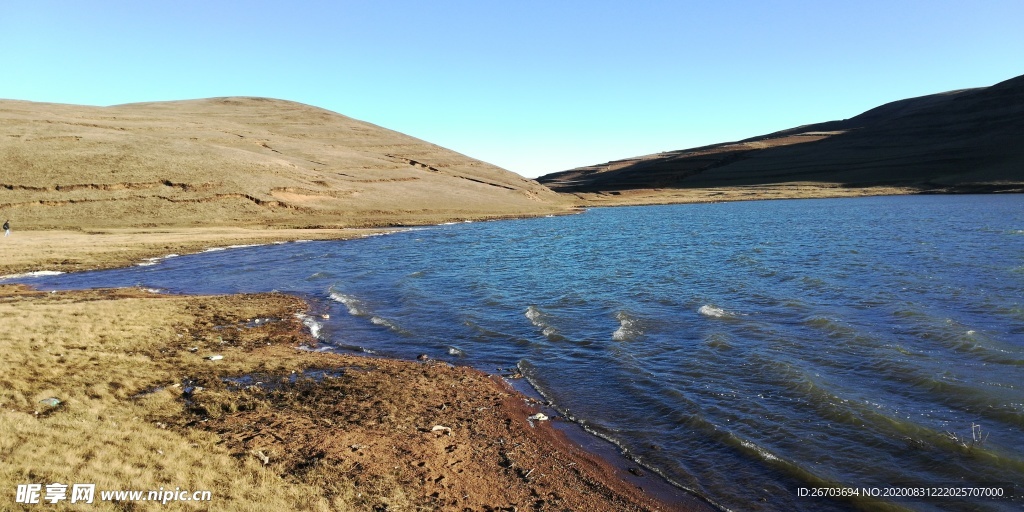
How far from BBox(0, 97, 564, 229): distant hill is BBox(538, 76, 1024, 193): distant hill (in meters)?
68.5

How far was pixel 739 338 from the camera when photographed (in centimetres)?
1956

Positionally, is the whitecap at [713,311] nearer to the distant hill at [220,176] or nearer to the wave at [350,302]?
the wave at [350,302]

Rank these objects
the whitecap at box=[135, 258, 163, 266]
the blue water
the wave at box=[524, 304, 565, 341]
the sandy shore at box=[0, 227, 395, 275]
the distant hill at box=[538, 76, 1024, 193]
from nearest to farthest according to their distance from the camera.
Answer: the blue water
the wave at box=[524, 304, 565, 341]
the sandy shore at box=[0, 227, 395, 275]
the whitecap at box=[135, 258, 163, 266]
the distant hill at box=[538, 76, 1024, 193]

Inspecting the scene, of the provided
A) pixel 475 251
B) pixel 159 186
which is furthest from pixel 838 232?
pixel 159 186

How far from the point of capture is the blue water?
11.3 m

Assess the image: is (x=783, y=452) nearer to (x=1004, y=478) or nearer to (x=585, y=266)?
(x=1004, y=478)

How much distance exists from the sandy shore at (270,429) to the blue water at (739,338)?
6.88ft

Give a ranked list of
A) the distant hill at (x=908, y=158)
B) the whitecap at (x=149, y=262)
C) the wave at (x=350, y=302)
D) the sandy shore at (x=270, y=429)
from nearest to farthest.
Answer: the sandy shore at (x=270, y=429) < the wave at (x=350, y=302) < the whitecap at (x=149, y=262) < the distant hill at (x=908, y=158)

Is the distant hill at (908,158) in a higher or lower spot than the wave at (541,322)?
higher

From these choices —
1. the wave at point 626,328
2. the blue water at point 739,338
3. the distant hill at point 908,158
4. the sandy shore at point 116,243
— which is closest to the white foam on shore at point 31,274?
the sandy shore at point 116,243

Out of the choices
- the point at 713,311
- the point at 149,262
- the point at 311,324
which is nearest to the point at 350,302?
the point at 311,324

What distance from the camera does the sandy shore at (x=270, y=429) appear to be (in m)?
8.71

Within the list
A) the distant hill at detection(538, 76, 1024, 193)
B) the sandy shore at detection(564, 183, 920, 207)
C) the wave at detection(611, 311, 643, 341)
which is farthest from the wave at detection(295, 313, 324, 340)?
the distant hill at detection(538, 76, 1024, 193)

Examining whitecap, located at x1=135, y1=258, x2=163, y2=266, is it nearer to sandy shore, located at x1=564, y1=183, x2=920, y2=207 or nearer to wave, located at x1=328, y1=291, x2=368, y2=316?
wave, located at x1=328, y1=291, x2=368, y2=316
